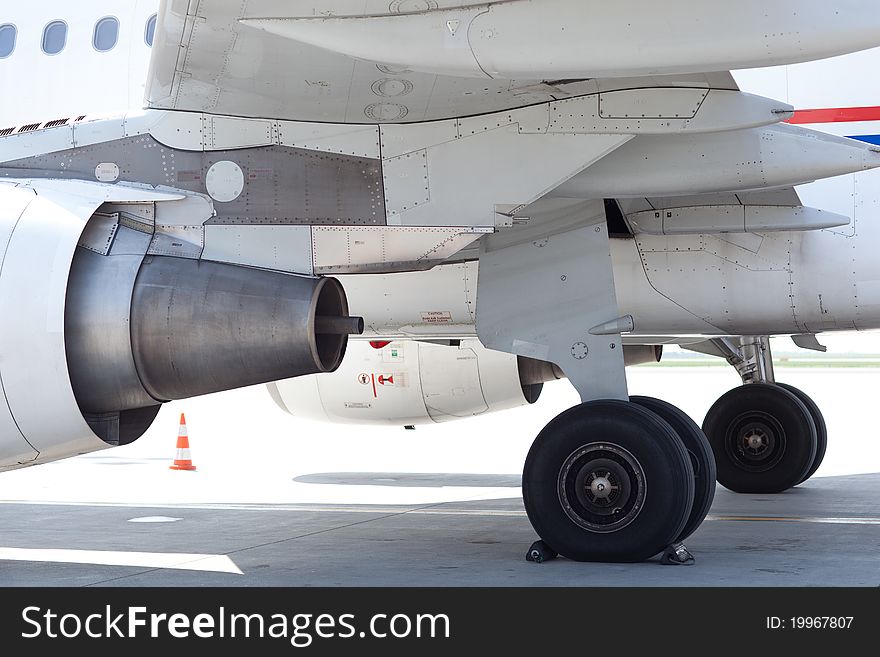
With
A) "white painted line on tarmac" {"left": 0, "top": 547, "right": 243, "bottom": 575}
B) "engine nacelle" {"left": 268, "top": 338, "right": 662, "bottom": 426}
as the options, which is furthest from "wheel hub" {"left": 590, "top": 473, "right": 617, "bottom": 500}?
"engine nacelle" {"left": 268, "top": 338, "right": 662, "bottom": 426}

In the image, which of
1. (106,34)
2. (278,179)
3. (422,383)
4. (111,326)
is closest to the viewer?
(111,326)

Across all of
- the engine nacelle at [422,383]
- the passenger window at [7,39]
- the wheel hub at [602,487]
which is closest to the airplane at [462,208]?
the wheel hub at [602,487]

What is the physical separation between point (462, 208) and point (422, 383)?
157 inches

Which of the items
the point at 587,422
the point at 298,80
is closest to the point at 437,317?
the point at 587,422

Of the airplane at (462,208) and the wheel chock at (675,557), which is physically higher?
the airplane at (462,208)

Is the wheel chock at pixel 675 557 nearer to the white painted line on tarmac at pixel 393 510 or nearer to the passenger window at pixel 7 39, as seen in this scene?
the white painted line on tarmac at pixel 393 510

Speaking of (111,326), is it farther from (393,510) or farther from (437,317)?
(393,510)

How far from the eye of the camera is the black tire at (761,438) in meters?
11.0

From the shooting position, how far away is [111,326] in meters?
6.52

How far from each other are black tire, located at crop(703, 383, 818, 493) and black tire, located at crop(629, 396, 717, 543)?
12.2ft

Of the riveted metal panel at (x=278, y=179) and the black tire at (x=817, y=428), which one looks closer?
the riveted metal panel at (x=278, y=179)

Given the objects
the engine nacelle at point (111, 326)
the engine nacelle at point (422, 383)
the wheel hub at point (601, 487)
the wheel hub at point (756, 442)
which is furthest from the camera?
the wheel hub at point (756, 442)

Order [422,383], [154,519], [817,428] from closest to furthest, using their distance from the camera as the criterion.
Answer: [154,519] → [422,383] → [817,428]

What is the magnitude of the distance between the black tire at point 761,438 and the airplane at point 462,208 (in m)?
2.86
